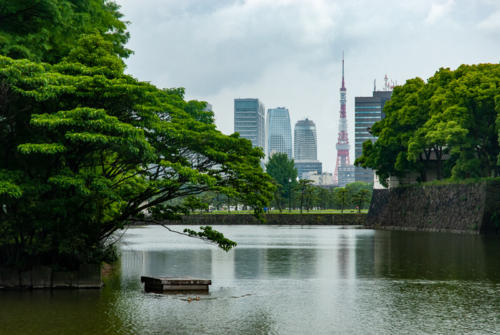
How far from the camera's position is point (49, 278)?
19422 millimetres

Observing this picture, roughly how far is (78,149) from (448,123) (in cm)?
4500

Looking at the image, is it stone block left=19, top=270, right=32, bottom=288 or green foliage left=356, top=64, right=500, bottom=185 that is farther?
green foliage left=356, top=64, right=500, bottom=185

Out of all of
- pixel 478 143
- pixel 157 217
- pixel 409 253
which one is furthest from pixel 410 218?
pixel 157 217

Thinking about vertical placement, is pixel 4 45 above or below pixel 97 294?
above

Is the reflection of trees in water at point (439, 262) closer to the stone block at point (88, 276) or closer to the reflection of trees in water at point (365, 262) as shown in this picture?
the reflection of trees in water at point (365, 262)

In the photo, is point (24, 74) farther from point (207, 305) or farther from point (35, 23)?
point (207, 305)

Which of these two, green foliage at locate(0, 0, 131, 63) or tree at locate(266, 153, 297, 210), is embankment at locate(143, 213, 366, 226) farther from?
green foliage at locate(0, 0, 131, 63)

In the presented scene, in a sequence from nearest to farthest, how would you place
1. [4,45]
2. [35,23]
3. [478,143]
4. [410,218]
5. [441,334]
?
[441,334]
[4,45]
[35,23]
[478,143]
[410,218]

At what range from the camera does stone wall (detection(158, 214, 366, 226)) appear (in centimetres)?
9975

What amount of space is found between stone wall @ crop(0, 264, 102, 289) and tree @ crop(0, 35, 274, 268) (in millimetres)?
307

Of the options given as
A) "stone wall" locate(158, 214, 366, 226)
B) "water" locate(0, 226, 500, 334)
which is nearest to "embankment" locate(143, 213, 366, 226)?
"stone wall" locate(158, 214, 366, 226)

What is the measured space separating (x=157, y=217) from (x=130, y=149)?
5.87m

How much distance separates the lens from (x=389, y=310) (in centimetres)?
1599

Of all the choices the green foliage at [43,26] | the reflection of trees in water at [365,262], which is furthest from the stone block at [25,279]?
the reflection of trees in water at [365,262]
